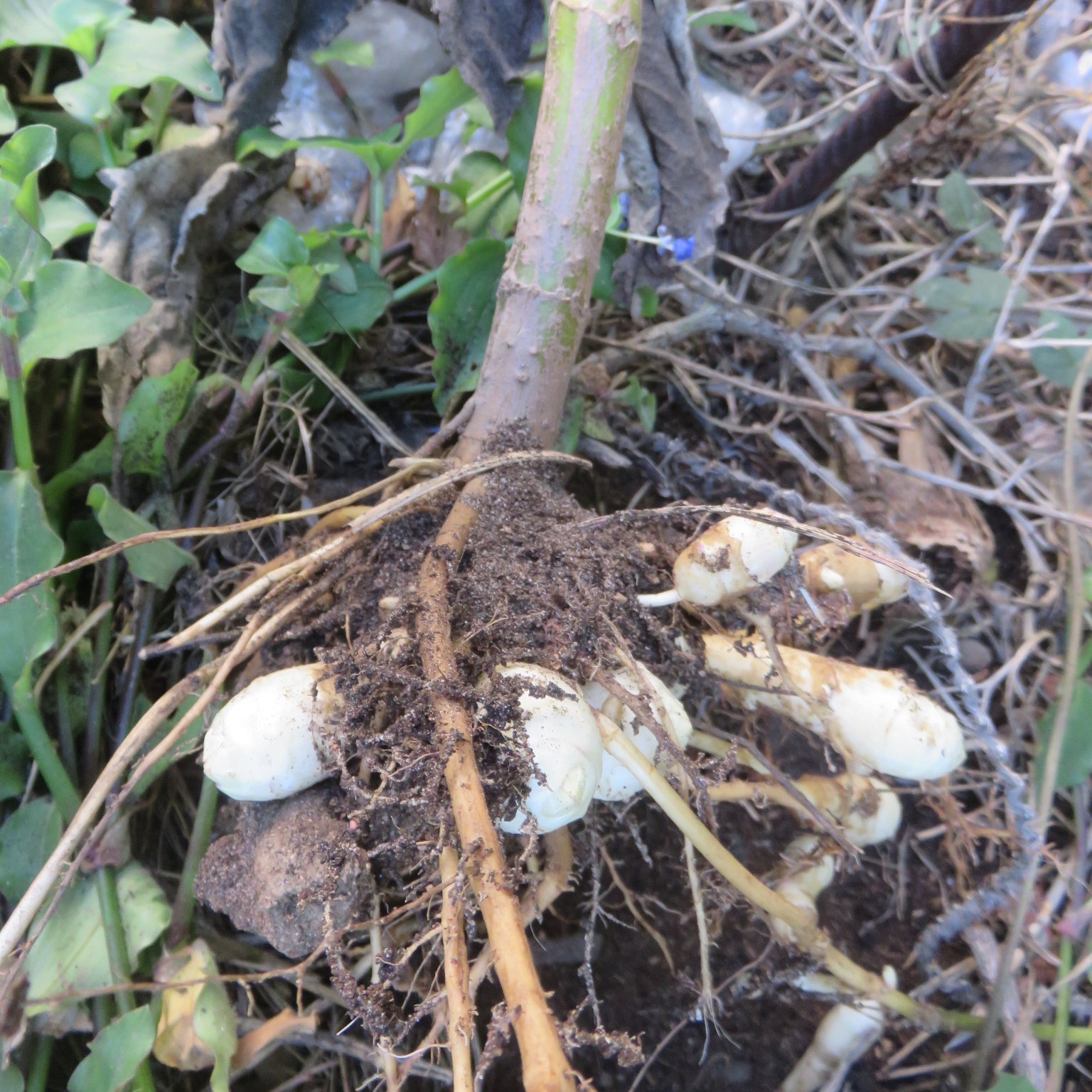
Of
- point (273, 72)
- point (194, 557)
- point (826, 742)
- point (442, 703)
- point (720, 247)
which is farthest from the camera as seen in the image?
point (720, 247)

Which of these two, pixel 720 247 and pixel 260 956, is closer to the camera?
pixel 260 956

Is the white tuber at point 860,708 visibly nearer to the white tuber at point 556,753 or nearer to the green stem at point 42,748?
the white tuber at point 556,753

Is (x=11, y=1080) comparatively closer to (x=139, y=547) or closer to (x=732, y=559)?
(x=139, y=547)

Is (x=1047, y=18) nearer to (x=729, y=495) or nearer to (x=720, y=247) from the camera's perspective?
(x=720, y=247)

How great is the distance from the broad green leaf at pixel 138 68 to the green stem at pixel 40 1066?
97 centimetres

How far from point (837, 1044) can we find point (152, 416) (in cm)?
100

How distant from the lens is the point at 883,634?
97 cm

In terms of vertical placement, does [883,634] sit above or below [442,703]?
below

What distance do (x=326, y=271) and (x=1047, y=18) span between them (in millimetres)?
1177

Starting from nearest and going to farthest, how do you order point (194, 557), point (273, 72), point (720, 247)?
1. point (194, 557)
2. point (273, 72)
3. point (720, 247)

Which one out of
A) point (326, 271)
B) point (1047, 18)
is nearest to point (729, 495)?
point (326, 271)

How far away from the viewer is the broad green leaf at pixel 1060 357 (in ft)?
3.17

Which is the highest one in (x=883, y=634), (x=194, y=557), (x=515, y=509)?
(x=515, y=509)

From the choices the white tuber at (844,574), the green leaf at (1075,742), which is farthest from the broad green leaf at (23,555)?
the green leaf at (1075,742)
